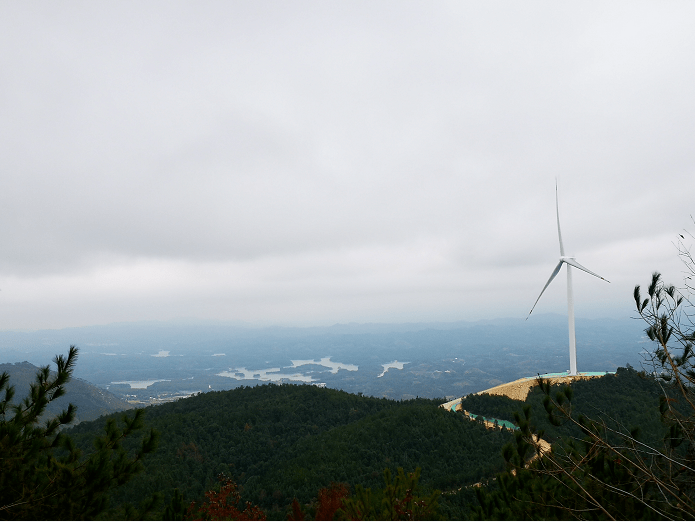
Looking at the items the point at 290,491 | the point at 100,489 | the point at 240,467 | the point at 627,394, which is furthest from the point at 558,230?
the point at 100,489

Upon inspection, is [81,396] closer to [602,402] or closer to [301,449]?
[301,449]

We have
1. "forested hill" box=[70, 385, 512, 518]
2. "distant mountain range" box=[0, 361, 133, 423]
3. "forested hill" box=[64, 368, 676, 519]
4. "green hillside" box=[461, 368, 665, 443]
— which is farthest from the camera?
"distant mountain range" box=[0, 361, 133, 423]

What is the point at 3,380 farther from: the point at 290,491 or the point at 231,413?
the point at 231,413

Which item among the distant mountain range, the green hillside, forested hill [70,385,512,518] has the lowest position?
the distant mountain range

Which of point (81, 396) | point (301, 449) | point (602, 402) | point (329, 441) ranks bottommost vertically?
point (81, 396)

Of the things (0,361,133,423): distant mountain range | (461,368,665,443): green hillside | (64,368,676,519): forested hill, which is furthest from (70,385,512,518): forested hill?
(0,361,133,423): distant mountain range

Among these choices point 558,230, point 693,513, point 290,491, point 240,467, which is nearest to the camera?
point 693,513

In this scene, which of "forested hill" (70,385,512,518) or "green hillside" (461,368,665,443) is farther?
"green hillside" (461,368,665,443)

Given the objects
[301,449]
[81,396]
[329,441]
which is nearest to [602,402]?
[329,441]

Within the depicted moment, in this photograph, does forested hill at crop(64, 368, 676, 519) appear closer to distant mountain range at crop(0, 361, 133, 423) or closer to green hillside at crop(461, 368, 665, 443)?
green hillside at crop(461, 368, 665, 443)
